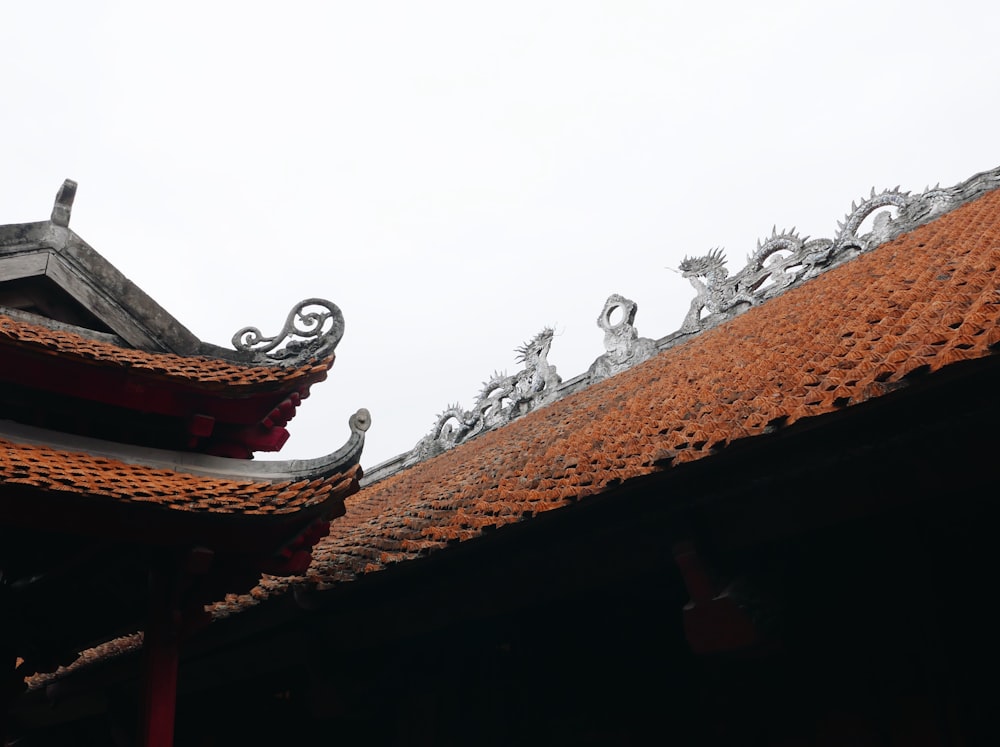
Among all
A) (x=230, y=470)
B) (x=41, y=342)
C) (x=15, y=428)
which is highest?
(x=41, y=342)

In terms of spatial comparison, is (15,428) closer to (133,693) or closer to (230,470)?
(230,470)

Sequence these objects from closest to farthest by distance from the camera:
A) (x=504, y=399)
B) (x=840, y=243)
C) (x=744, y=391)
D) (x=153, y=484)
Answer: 1. (x=153, y=484)
2. (x=744, y=391)
3. (x=840, y=243)
4. (x=504, y=399)

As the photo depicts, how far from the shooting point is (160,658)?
4.27 metres

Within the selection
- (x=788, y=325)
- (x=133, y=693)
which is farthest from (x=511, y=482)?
(x=133, y=693)

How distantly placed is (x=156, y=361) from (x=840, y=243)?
624cm

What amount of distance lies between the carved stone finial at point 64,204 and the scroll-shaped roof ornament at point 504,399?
5779 millimetres

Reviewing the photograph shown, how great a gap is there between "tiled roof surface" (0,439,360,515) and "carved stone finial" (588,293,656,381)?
5181 millimetres

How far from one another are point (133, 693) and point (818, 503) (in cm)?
521

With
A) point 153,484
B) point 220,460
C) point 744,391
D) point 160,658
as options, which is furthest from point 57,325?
point 744,391

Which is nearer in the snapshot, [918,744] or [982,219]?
[918,744]

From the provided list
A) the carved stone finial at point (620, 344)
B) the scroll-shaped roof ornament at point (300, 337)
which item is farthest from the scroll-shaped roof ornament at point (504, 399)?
the scroll-shaped roof ornament at point (300, 337)

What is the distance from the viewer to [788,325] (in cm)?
624

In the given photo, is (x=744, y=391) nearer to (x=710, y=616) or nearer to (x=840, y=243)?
(x=710, y=616)

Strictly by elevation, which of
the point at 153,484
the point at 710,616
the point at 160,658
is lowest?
the point at 710,616
